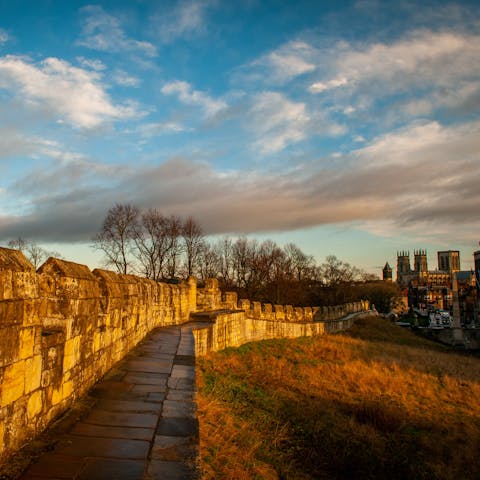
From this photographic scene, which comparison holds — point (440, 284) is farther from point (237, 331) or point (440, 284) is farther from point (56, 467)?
point (56, 467)

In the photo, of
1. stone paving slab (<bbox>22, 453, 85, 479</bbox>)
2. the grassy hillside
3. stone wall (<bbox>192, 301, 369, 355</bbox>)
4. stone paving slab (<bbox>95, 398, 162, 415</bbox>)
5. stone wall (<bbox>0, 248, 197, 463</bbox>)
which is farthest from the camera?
stone wall (<bbox>192, 301, 369, 355</bbox>)

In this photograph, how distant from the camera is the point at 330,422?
7406mm

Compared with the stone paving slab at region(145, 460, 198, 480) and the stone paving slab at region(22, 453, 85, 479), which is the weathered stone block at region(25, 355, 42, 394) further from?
the stone paving slab at region(145, 460, 198, 480)

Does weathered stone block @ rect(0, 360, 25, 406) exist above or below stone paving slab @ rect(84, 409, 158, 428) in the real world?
above

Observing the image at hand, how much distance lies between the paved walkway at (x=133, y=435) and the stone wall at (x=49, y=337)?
0.25 metres

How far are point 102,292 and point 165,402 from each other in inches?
62.5

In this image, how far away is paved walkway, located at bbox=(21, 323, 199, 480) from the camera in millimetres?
2549

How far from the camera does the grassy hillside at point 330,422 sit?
15.5ft

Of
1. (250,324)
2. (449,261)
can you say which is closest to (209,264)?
(250,324)

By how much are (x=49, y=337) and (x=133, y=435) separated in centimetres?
98

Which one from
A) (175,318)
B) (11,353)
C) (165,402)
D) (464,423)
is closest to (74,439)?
(11,353)

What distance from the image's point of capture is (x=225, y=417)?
5195mm

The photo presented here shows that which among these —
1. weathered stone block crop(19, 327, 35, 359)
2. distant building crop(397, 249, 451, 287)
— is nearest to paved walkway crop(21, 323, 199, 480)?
weathered stone block crop(19, 327, 35, 359)

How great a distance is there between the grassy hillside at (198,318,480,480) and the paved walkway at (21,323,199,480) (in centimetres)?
41
